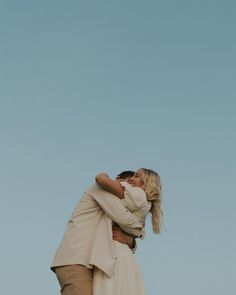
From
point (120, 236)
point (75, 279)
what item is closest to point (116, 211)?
point (120, 236)

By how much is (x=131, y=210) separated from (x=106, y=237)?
1.33 ft

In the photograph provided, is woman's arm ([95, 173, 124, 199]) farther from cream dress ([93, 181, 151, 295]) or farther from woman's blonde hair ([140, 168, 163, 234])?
woman's blonde hair ([140, 168, 163, 234])

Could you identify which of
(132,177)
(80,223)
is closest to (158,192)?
(132,177)

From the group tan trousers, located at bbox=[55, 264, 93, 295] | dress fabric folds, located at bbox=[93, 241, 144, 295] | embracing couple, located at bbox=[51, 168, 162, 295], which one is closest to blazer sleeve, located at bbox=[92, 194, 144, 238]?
embracing couple, located at bbox=[51, 168, 162, 295]

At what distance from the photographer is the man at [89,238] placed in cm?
698

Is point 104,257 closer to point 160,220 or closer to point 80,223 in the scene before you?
point 80,223

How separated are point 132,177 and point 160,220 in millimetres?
617

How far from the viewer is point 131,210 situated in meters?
7.34

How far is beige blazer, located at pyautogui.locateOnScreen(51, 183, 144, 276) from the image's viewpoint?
7.04 meters

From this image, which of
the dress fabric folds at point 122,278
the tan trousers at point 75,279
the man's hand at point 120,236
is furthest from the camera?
the man's hand at point 120,236

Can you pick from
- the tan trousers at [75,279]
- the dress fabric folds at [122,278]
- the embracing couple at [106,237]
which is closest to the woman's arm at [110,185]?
the embracing couple at [106,237]

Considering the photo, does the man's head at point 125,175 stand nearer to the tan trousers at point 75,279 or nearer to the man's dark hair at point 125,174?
the man's dark hair at point 125,174

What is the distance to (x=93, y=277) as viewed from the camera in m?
7.10

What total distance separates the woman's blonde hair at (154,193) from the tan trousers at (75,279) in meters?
1.04
